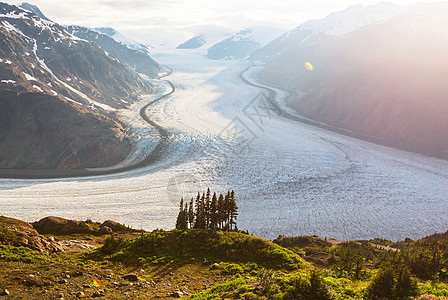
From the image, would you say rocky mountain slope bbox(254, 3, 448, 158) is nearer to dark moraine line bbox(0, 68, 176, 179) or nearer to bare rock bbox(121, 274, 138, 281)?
dark moraine line bbox(0, 68, 176, 179)

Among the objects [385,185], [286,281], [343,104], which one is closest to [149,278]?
[286,281]

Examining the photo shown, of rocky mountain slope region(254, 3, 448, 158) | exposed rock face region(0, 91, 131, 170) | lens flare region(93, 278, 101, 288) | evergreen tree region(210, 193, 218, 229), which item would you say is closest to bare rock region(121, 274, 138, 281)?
lens flare region(93, 278, 101, 288)

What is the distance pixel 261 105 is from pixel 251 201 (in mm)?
57759

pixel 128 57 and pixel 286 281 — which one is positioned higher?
pixel 128 57

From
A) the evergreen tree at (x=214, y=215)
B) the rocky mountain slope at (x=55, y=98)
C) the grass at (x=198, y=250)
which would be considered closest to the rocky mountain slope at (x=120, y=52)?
the rocky mountain slope at (x=55, y=98)

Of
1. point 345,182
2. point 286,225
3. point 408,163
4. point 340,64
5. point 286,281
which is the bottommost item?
point 286,225

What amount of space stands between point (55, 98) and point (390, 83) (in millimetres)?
81175

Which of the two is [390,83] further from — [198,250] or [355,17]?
[355,17]

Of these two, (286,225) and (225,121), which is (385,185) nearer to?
(286,225)

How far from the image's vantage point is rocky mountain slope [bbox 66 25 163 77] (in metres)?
156

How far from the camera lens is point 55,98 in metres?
62.8

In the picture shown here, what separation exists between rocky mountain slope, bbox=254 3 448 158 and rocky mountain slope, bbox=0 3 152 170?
5697 cm

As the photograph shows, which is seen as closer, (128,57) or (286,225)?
(286,225)

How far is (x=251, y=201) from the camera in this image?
A: 3969 cm
